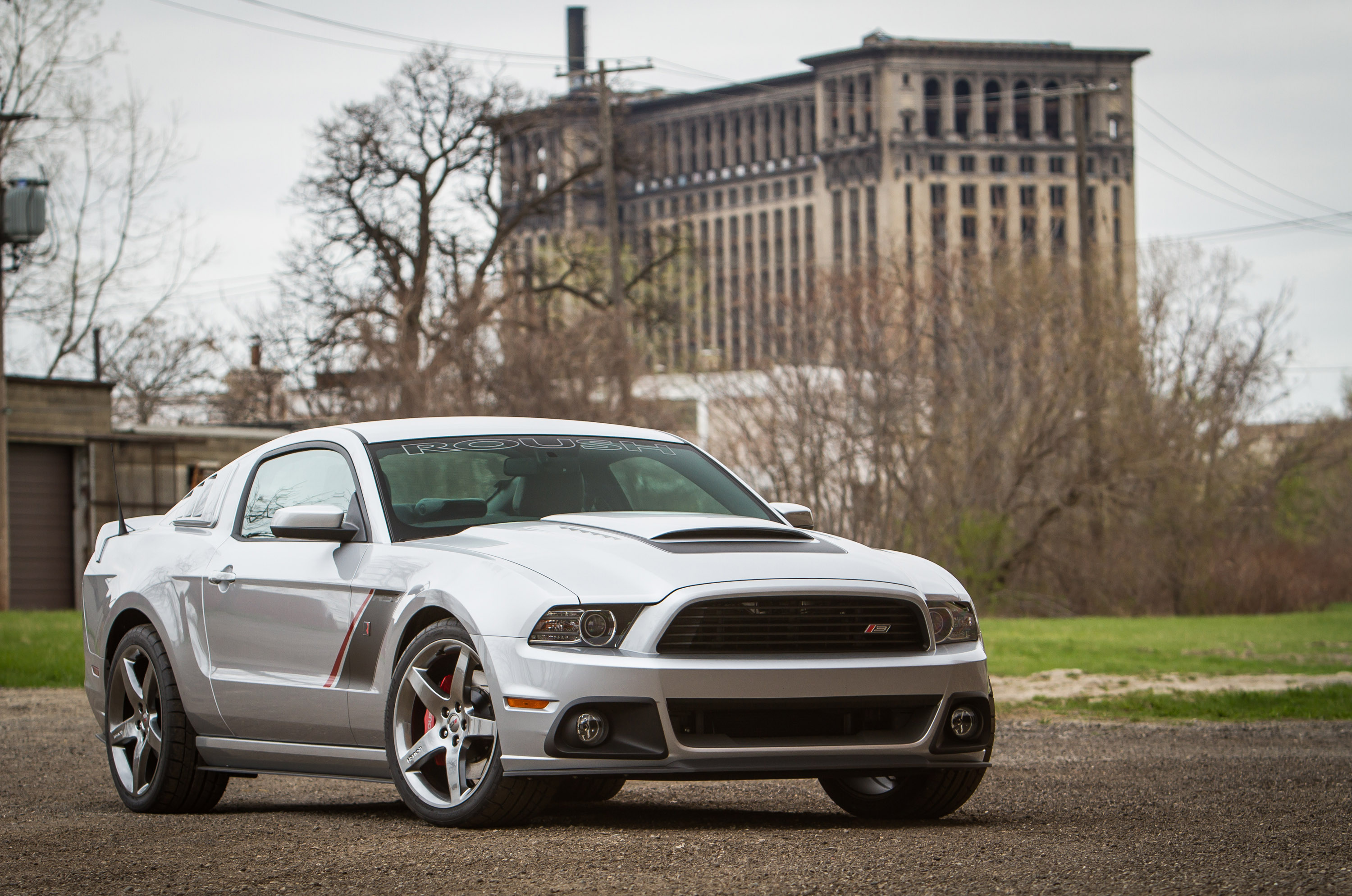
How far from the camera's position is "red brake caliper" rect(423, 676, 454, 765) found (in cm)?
627

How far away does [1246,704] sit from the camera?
1541 centimetres

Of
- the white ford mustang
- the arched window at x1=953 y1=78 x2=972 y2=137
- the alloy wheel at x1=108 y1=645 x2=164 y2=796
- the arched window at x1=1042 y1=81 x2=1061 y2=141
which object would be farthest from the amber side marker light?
the arched window at x1=1042 y1=81 x2=1061 y2=141

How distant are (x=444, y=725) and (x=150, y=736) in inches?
86.1

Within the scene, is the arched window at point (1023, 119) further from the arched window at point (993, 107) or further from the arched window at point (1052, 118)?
the arched window at point (993, 107)

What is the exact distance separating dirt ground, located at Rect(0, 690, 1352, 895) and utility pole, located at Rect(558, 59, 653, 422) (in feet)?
94.8

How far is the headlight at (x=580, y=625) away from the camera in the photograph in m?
5.90

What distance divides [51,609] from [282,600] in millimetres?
35128

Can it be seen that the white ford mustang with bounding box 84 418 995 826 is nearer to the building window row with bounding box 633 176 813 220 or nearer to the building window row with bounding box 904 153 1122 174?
the building window row with bounding box 904 153 1122 174

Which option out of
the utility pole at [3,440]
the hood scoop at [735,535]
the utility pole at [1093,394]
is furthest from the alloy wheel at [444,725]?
the utility pole at [1093,394]

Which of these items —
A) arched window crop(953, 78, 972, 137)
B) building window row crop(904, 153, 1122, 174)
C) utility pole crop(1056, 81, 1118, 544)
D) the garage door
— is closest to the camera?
utility pole crop(1056, 81, 1118, 544)

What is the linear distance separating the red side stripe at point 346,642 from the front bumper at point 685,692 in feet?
2.72

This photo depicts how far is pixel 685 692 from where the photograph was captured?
5.86 metres

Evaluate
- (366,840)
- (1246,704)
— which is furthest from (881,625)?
(1246,704)

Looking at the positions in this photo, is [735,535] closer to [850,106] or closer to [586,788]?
[586,788]
